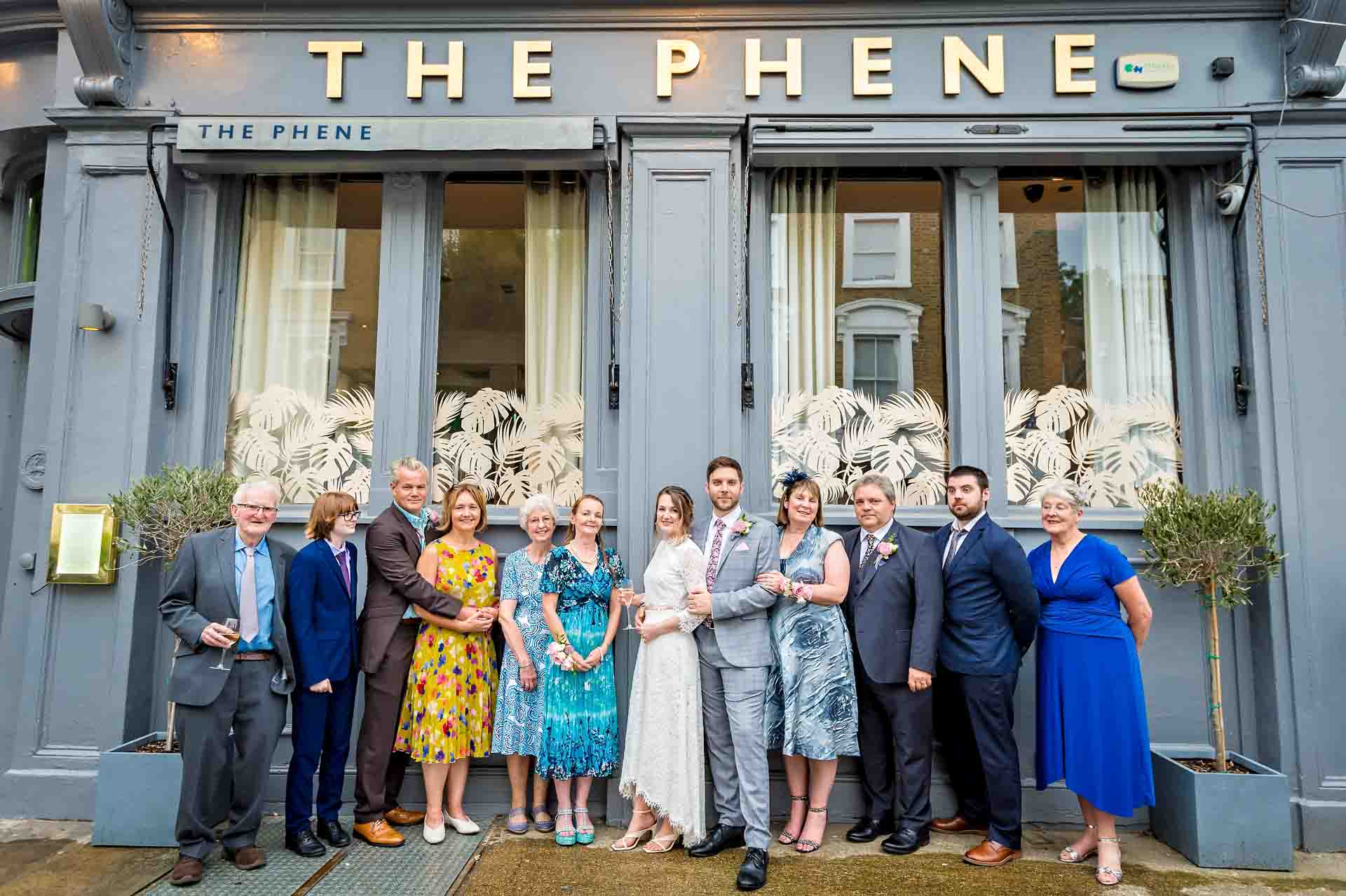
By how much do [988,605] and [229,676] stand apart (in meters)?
3.97

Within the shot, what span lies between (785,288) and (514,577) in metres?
2.73

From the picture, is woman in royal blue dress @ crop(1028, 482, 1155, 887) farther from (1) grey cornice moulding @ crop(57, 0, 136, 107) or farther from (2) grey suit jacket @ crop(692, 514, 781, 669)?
(1) grey cornice moulding @ crop(57, 0, 136, 107)

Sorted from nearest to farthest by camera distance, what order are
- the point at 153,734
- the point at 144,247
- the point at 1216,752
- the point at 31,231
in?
1. the point at 1216,752
2. the point at 153,734
3. the point at 144,247
4. the point at 31,231

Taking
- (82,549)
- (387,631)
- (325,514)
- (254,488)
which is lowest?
(387,631)

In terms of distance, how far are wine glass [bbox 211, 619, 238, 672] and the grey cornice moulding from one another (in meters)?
3.71

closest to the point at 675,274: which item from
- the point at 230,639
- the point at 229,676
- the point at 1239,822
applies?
the point at 230,639

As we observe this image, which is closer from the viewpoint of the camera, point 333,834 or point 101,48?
point 333,834

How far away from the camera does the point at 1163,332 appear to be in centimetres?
588

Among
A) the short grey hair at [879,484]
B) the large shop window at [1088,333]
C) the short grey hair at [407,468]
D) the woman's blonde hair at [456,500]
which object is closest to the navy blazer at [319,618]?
the short grey hair at [407,468]

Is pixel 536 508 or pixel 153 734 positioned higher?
pixel 536 508

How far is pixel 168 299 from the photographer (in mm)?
5773

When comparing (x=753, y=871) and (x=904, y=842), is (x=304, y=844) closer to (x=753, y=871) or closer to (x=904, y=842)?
(x=753, y=871)

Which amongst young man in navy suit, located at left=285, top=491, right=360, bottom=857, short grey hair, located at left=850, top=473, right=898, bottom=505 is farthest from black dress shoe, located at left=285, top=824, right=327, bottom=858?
short grey hair, located at left=850, top=473, right=898, bottom=505

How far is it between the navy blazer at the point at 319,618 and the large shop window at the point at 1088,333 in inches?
166
